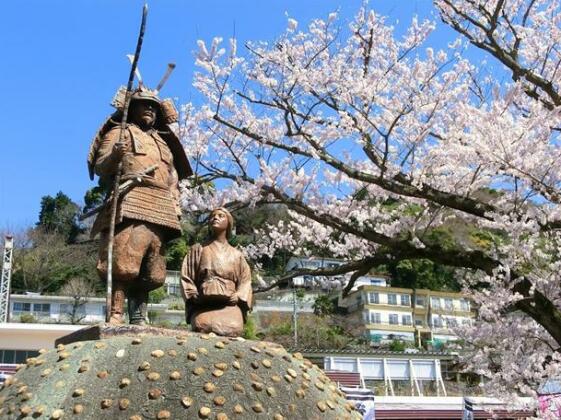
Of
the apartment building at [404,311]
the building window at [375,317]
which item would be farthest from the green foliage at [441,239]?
the building window at [375,317]

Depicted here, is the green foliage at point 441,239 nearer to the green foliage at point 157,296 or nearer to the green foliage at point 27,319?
the green foliage at point 157,296

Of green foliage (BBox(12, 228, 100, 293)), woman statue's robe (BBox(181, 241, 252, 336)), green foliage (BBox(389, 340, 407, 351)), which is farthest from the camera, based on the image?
green foliage (BBox(389, 340, 407, 351))

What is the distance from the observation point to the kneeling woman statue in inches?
177

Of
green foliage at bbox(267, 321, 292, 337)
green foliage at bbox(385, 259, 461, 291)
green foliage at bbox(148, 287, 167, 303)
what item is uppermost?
green foliage at bbox(385, 259, 461, 291)

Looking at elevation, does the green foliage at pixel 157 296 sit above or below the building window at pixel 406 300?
above

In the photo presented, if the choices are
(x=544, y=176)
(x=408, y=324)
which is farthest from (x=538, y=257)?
(x=408, y=324)

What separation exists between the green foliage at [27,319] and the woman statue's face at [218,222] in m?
33.7

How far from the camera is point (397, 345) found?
42.8 meters

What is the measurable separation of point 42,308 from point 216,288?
38.0 metres

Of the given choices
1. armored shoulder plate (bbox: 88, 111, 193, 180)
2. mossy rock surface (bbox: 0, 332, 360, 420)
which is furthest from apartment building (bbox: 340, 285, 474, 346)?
mossy rock surface (bbox: 0, 332, 360, 420)

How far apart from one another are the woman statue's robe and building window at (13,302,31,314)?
3773 cm

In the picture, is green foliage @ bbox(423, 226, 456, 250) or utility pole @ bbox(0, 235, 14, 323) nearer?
green foliage @ bbox(423, 226, 456, 250)

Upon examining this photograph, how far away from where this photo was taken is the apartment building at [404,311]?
48281 mm

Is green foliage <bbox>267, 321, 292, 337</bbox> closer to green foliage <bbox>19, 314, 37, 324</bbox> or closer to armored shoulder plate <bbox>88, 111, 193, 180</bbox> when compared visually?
green foliage <bbox>19, 314, 37, 324</bbox>
